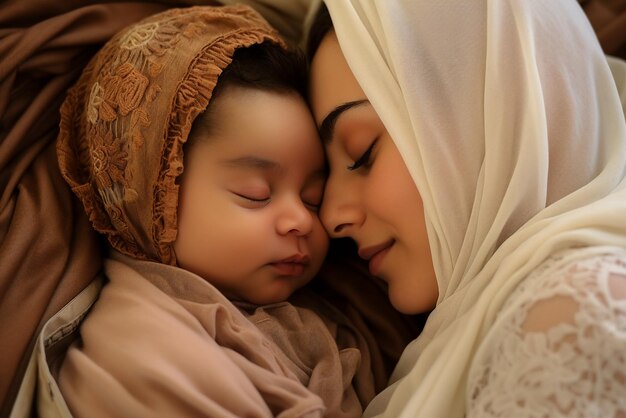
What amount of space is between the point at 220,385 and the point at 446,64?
0.58 m

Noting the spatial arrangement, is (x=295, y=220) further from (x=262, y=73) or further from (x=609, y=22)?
(x=609, y=22)

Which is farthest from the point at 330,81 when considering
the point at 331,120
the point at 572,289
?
the point at 572,289

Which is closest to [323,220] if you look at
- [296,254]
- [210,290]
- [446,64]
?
[296,254]

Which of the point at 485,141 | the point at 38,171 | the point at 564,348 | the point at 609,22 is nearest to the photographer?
the point at 564,348

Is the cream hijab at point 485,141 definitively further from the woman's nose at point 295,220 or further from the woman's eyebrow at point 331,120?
the woman's nose at point 295,220

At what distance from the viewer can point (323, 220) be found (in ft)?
4.09

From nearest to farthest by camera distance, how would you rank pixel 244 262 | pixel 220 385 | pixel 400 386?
pixel 220 385, pixel 400 386, pixel 244 262

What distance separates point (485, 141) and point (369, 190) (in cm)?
21

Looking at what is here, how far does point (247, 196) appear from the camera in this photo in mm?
1167

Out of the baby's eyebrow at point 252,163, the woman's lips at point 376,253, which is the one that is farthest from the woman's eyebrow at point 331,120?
the woman's lips at point 376,253

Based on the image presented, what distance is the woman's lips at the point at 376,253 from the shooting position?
120cm

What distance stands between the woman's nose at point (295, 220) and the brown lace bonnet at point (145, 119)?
0.18 m

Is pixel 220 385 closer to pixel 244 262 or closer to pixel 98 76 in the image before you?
pixel 244 262

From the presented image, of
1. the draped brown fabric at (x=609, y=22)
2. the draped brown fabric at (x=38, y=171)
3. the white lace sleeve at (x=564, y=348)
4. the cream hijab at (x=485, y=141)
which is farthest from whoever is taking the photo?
the draped brown fabric at (x=609, y=22)
